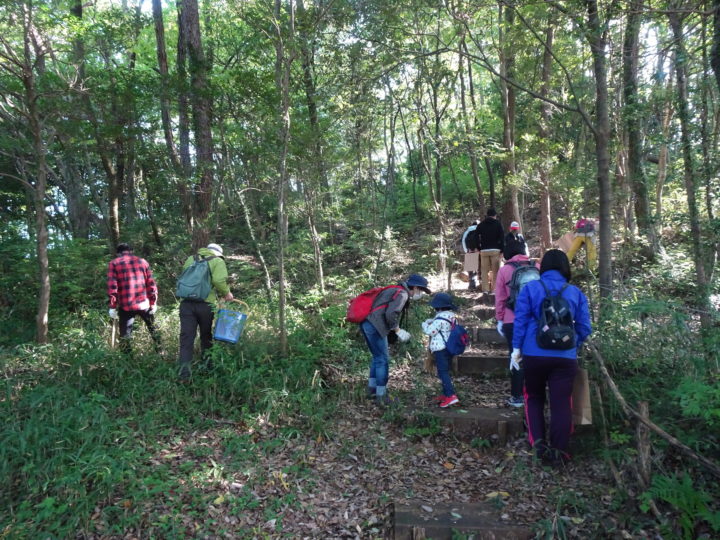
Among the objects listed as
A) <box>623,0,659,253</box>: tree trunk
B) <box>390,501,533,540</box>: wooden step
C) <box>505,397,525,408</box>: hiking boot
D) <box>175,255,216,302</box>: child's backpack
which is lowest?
<box>390,501,533,540</box>: wooden step

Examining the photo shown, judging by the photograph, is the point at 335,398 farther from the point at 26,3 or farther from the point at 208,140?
the point at 26,3

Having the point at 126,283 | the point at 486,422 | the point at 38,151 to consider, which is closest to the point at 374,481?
the point at 486,422

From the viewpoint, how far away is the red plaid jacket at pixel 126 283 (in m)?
6.20

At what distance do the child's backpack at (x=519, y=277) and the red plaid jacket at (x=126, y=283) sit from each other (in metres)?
5.22

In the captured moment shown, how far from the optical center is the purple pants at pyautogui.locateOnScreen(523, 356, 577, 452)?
3.79 metres

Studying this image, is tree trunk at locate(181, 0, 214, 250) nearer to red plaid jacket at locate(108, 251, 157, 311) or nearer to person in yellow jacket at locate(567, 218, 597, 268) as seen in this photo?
red plaid jacket at locate(108, 251, 157, 311)

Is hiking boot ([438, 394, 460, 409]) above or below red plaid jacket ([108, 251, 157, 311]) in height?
below

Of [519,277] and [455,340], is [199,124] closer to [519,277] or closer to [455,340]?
[455,340]

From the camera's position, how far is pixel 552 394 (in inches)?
152

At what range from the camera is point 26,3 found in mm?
6047

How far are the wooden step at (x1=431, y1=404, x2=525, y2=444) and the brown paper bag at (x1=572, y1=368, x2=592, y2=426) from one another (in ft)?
2.61

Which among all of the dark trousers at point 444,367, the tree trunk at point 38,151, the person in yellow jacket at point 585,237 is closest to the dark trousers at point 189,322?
the tree trunk at point 38,151

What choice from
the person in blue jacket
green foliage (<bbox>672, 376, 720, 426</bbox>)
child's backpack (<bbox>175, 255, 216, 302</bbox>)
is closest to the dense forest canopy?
green foliage (<bbox>672, 376, 720, 426</bbox>)

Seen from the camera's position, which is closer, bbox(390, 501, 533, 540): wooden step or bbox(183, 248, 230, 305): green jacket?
bbox(390, 501, 533, 540): wooden step
